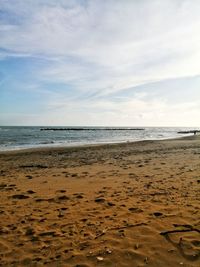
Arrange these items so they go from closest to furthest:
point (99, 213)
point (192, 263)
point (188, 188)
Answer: point (192, 263) < point (99, 213) < point (188, 188)

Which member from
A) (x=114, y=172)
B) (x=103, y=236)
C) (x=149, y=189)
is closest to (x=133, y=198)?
(x=149, y=189)

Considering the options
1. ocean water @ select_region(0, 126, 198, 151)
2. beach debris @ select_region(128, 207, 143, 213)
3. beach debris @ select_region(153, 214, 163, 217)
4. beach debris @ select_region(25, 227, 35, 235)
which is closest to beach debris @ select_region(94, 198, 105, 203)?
beach debris @ select_region(128, 207, 143, 213)

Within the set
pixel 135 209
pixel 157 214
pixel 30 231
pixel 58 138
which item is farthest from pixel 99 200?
pixel 58 138

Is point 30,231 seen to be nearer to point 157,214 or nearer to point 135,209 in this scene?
point 135,209

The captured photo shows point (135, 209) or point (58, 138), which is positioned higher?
point (135, 209)

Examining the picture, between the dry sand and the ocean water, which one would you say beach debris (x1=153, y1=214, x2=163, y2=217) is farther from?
the ocean water

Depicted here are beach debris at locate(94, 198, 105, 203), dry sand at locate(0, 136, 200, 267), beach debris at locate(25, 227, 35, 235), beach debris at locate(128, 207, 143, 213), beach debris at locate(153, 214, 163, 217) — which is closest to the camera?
dry sand at locate(0, 136, 200, 267)

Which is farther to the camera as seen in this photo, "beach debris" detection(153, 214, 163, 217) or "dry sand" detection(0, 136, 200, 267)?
"beach debris" detection(153, 214, 163, 217)

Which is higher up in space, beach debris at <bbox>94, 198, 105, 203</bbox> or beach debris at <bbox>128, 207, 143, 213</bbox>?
beach debris at <bbox>128, 207, 143, 213</bbox>

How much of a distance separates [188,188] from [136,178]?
93.4 inches

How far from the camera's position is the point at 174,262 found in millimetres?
4105

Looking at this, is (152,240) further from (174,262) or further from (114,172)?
(114,172)

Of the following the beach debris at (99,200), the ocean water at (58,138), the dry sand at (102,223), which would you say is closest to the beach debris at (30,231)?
the dry sand at (102,223)

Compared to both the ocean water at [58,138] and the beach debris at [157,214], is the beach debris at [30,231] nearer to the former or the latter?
the beach debris at [157,214]
